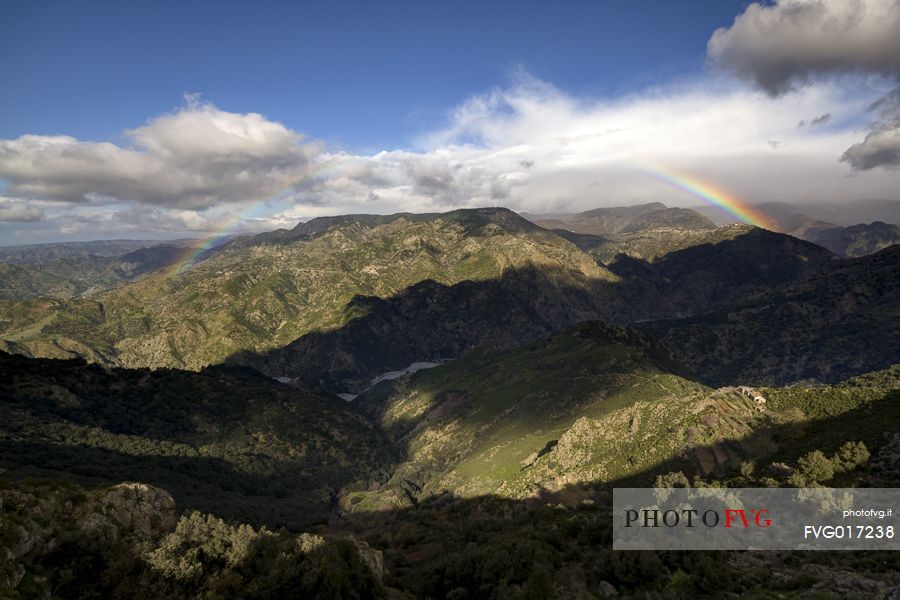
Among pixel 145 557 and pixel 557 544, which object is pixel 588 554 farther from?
pixel 145 557

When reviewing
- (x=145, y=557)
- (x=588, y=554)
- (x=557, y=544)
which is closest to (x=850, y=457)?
(x=588, y=554)

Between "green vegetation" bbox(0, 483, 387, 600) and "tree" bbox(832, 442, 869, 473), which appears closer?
"green vegetation" bbox(0, 483, 387, 600)

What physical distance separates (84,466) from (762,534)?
213734 mm

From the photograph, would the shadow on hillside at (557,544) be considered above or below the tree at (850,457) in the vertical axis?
below

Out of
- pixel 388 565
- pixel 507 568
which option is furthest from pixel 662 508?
pixel 388 565

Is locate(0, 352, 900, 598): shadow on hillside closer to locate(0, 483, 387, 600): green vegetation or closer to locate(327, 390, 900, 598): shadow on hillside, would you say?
locate(327, 390, 900, 598): shadow on hillside

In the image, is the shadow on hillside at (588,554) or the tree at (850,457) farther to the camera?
the tree at (850,457)

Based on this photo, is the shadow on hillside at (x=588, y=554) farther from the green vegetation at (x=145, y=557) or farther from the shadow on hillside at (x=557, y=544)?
the green vegetation at (x=145, y=557)

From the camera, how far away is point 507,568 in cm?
5978
